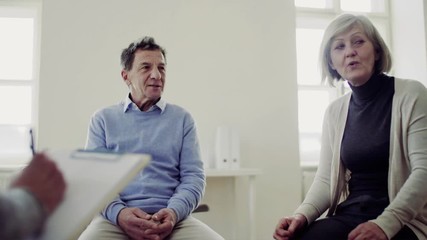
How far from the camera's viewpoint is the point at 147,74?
154 cm

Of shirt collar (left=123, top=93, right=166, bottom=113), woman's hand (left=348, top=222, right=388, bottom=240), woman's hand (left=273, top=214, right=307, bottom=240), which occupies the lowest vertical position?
woman's hand (left=273, top=214, right=307, bottom=240)

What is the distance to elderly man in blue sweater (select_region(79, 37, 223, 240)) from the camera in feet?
4.35

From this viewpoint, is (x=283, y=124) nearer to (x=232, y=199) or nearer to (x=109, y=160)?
(x=232, y=199)

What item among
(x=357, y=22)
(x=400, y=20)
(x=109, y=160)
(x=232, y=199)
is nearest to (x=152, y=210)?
(x=109, y=160)

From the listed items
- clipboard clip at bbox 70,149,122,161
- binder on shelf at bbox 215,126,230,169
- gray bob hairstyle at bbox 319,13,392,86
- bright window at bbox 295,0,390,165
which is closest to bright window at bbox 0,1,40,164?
binder on shelf at bbox 215,126,230,169

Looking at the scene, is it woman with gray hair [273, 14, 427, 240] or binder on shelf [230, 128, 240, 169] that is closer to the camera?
woman with gray hair [273, 14, 427, 240]

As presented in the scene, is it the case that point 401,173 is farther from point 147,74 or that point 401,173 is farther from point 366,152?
point 147,74

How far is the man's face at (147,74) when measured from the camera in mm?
1538

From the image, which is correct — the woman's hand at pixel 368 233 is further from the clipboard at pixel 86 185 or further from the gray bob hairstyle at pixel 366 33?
the clipboard at pixel 86 185

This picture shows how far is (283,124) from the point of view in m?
2.77

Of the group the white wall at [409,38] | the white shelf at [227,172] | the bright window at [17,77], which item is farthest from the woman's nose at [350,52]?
the bright window at [17,77]

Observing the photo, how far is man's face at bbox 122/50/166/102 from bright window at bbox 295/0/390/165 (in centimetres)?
178

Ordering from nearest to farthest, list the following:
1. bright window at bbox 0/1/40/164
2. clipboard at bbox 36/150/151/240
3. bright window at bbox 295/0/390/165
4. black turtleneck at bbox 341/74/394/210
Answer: clipboard at bbox 36/150/151/240 → black turtleneck at bbox 341/74/394/210 → bright window at bbox 0/1/40/164 → bright window at bbox 295/0/390/165

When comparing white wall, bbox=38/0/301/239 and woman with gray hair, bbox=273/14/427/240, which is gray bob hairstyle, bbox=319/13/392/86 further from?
white wall, bbox=38/0/301/239
